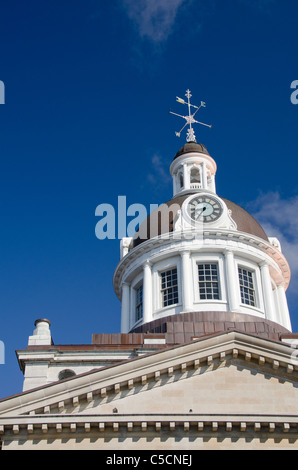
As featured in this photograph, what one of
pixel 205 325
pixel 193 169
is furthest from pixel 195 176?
pixel 205 325

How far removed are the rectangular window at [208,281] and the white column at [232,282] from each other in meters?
0.71

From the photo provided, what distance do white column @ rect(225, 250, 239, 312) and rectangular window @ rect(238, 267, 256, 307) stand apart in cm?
81

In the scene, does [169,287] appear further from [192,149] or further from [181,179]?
[192,149]

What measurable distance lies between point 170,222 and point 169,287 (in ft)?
12.3

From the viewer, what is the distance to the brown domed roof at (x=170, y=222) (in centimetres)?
3644

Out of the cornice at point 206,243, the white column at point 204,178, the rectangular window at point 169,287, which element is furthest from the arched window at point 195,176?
the rectangular window at point 169,287

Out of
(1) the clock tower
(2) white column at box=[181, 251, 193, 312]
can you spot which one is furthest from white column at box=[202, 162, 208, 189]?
(2) white column at box=[181, 251, 193, 312]

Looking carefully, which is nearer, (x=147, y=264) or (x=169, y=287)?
(x=169, y=287)

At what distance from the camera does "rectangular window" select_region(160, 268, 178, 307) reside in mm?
34562

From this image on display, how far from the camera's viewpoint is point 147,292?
34.9m

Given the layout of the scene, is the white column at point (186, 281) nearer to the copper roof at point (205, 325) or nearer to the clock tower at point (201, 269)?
the clock tower at point (201, 269)

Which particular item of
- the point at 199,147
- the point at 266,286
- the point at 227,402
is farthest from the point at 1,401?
the point at 199,147

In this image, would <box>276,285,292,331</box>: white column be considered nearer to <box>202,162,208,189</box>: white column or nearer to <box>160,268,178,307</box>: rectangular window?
<box>160,268,178,307</box>: rectangular window

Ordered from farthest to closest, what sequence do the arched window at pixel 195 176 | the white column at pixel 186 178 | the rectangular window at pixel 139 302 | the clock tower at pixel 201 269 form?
the arched window at pixel 195 176 → the white column at pixel 186 178 → the rectangular window at pixel 139 302 → the clock tower at pixel 201 269
